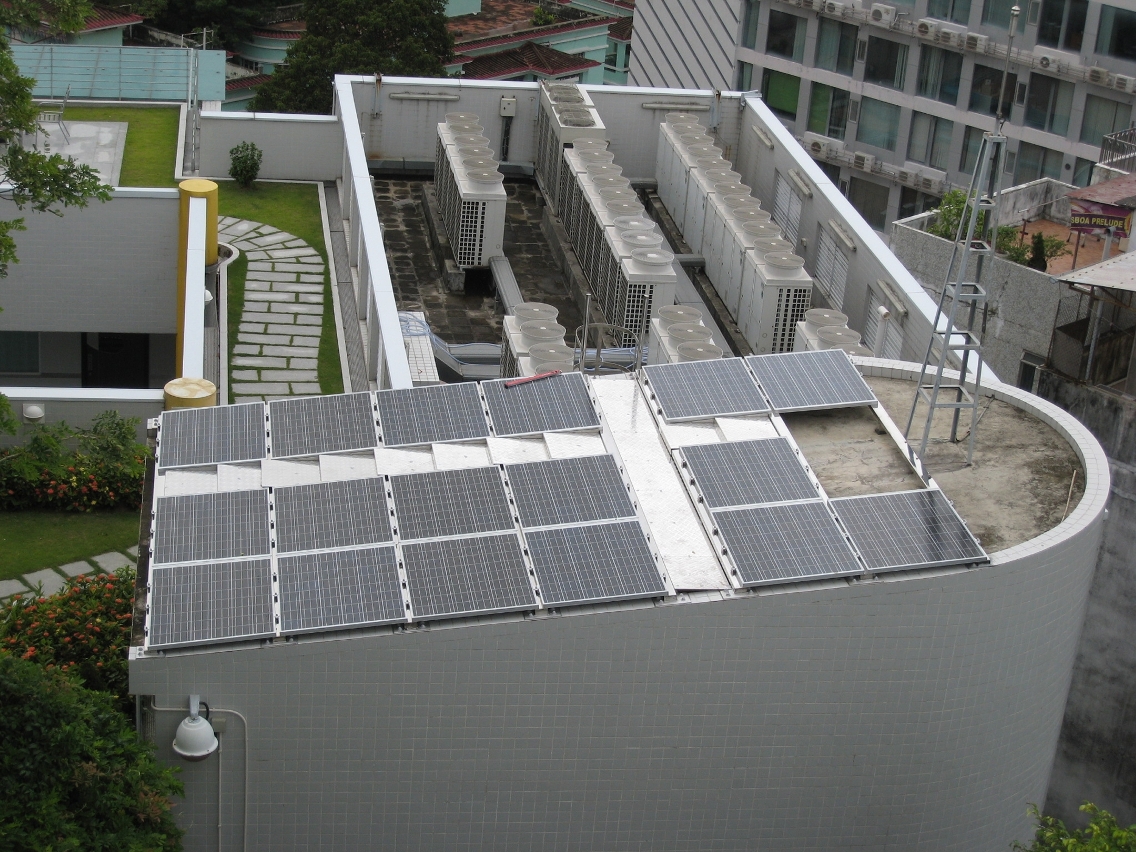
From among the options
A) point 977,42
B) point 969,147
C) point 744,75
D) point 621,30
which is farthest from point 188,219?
point 621,30

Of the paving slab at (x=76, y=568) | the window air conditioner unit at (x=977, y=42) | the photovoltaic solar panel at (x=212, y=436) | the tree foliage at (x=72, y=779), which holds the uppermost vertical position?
the window air conditioner unit at (x=977, y=42)

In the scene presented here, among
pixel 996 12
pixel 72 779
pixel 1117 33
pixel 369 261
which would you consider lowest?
pixel 72 779

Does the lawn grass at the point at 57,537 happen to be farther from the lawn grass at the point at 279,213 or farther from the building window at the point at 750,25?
the building window at the point at 750,25

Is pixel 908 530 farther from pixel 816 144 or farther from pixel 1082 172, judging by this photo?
pixel 816 144

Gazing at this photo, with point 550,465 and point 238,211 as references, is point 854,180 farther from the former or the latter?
point 550,465

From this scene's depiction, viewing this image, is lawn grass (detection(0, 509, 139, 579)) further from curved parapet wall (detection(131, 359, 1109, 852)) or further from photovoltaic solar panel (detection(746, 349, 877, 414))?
photovoltaic solar panel (detection(746, 349, 877, 414))

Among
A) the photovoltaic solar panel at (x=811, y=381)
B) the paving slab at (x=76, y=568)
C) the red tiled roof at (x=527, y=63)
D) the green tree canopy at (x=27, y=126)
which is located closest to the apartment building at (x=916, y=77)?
the red tiled roof at (x=527, y=63)
